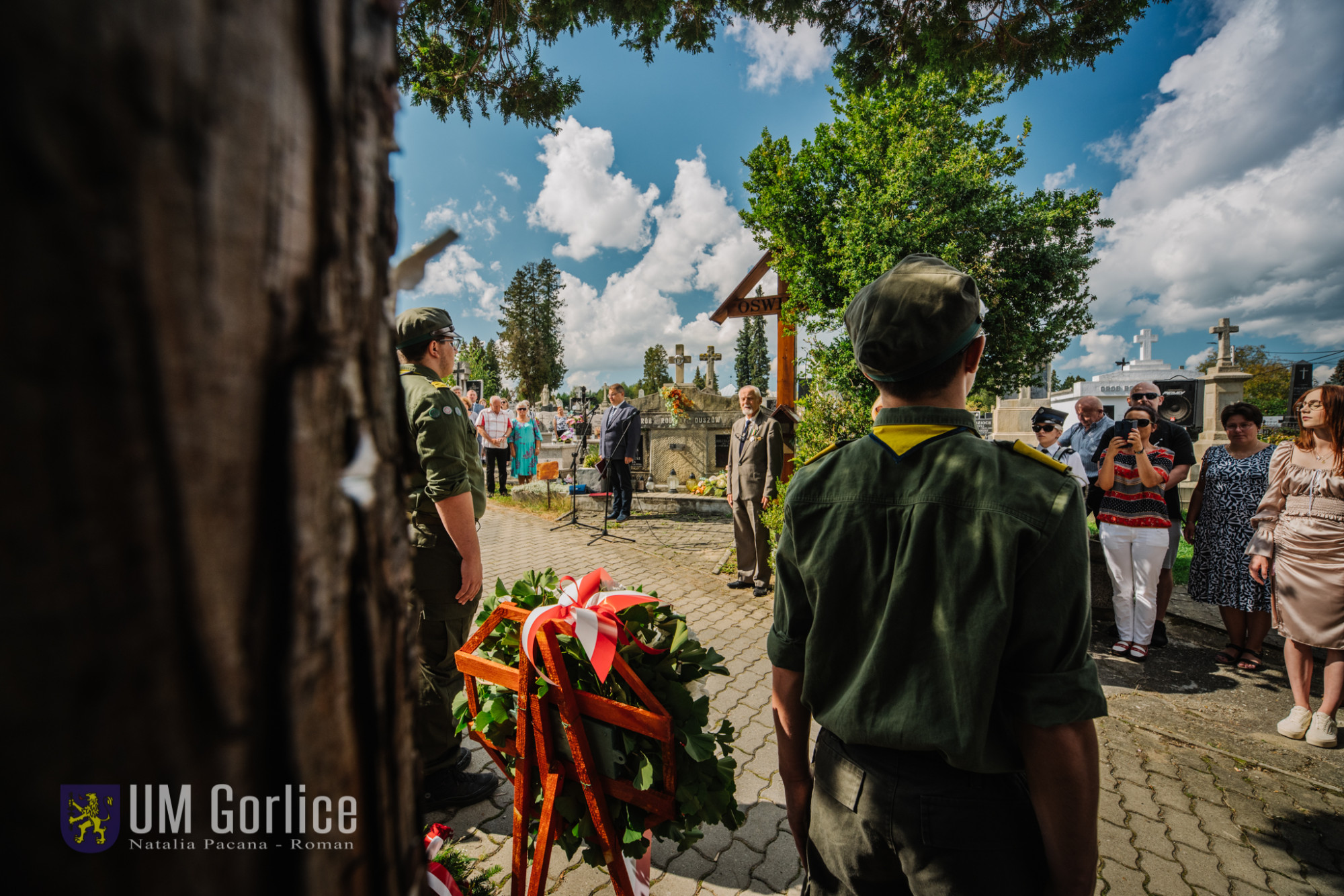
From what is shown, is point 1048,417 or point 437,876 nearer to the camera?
point 437,876

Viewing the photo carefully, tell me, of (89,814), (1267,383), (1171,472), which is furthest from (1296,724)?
(1267,383)

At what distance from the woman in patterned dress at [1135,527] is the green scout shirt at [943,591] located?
13.9 feet

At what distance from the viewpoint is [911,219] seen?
22.3ft

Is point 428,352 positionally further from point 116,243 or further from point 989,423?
point 989,423

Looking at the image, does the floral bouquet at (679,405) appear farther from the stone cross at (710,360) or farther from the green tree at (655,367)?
the green tree at (655,367)

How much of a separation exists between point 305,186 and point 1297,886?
13.7ft

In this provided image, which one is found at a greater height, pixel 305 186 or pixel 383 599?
pixel 305 186

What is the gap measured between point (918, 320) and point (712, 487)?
36.5ft

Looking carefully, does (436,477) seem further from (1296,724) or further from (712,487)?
(712,487)

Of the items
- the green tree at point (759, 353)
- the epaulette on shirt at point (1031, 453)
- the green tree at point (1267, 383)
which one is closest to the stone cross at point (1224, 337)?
the epaulette on shirt at point (1031, 453)

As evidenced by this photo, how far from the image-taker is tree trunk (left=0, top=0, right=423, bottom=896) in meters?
0.26

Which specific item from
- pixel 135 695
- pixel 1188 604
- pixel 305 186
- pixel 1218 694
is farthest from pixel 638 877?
pixel 1188 604

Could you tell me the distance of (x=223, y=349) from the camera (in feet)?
1.09

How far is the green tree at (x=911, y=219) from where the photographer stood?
22.1ft
